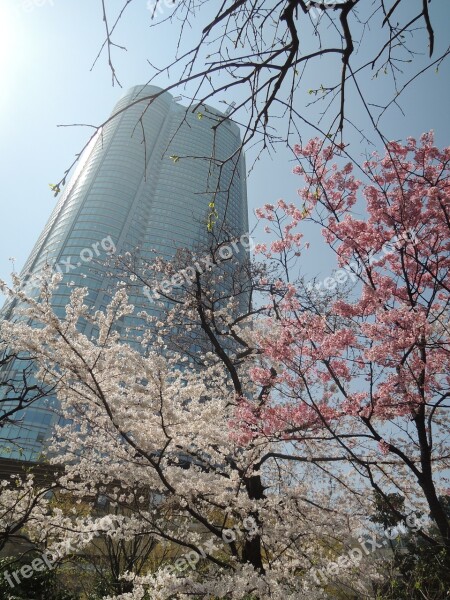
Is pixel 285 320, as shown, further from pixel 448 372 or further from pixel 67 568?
pixel 67 568

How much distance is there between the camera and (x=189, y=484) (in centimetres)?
459

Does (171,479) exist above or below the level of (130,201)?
below

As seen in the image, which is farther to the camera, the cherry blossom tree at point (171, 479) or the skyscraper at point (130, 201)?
the skyscraper at point (130, 201)

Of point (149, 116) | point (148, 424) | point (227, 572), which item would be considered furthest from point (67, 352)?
point (149, 116)

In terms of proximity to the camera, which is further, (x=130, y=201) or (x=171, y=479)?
(x=130, y=201)

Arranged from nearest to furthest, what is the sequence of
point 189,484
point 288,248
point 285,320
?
point 189,484
point 285,320
point 288,248

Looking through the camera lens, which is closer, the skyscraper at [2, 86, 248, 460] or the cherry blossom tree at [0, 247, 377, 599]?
the cherry blossom tree at [0, 247, 377, 599]

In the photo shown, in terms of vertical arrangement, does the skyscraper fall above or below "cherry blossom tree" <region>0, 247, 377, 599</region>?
above

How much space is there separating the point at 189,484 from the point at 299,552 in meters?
2.08

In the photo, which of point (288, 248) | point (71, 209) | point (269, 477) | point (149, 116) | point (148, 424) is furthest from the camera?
point (149, 116)

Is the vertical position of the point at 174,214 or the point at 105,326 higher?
the point at 174,214

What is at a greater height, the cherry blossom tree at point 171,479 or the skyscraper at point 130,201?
the skyscraper at point 130,201

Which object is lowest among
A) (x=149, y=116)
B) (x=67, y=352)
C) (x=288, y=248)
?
(x=67, y=352)

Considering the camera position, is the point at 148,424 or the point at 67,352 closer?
the point at 67,352
